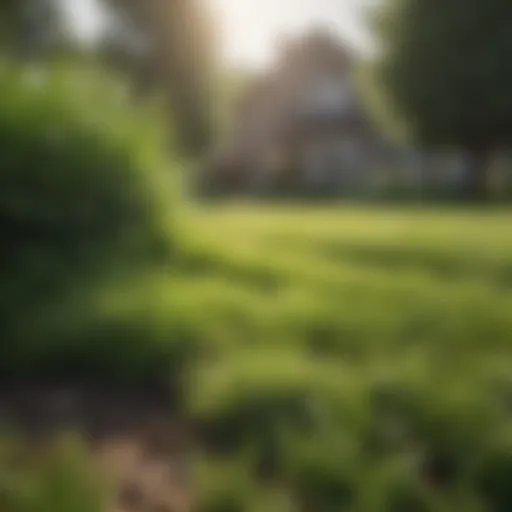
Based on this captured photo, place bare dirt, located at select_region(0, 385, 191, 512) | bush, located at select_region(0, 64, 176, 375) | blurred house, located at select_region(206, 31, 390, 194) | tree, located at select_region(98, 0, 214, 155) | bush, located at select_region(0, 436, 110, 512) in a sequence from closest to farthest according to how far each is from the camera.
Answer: bush, located at select_region(0, 436, 110, 512)
bare dirt, located at select_region(0, 385, 191, 512)
tree, located at select_region(98, 0, 214, 155)
bush, located at select_region(0, 64, 176, 375)
blurred house, located at select_region(206, 31, 390, 194)

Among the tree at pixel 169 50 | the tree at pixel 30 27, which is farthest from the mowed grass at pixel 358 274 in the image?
the tree at pixel 30 27

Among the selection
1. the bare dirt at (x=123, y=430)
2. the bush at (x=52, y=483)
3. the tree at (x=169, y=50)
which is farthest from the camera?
the tree at (x=169, y=50)

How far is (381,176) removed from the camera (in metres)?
1.85

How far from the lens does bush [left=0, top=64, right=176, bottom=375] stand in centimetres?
171

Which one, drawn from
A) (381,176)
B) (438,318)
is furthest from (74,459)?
(381,176)

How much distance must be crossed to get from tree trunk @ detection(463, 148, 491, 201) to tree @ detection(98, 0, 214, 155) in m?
0.62

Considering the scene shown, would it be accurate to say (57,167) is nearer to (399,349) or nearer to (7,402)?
(7,402)

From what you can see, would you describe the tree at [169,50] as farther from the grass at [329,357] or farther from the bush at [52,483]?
the bush at [52,483]

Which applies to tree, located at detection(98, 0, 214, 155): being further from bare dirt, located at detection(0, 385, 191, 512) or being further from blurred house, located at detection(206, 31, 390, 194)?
bare dirt, located at detection(0, 385, 191, 512)

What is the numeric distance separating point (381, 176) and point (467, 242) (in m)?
0.36

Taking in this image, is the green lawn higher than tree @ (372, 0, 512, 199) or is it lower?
lower

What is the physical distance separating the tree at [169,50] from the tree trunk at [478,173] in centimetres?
62

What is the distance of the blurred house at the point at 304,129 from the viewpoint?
6.12ft

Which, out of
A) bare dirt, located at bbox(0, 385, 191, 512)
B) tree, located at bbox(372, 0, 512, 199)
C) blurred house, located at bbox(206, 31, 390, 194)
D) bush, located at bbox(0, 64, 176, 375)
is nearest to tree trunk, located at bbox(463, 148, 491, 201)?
tree, located at bbox(372, 0, 512, 199)
